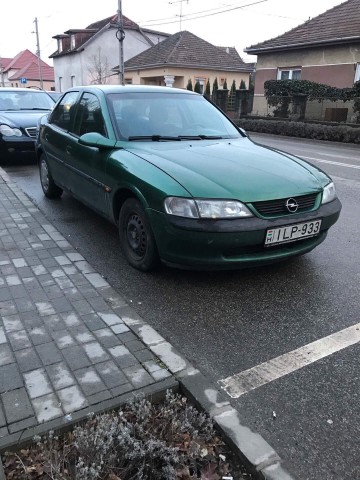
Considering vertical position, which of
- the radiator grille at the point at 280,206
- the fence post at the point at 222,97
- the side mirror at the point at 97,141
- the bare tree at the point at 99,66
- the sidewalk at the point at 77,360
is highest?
the bare tree at the point at 99,66

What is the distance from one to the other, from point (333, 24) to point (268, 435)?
26576mm

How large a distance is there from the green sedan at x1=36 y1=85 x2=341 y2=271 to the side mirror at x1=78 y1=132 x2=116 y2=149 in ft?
0.04

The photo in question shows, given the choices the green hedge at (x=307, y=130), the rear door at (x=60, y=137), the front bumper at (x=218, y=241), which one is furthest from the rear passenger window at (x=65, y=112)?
the green hedge at (x=307, y=130)

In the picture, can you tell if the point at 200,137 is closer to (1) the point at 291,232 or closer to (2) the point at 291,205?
(2) the point at 291,205

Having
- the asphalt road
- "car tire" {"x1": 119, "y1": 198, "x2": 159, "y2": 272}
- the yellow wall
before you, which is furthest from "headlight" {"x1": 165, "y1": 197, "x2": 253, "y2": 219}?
the yellow wall

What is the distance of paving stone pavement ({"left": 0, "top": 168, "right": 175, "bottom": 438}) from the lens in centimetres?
232

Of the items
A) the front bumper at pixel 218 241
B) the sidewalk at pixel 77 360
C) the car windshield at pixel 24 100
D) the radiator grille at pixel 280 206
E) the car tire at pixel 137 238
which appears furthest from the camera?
the car windshield at pixel 24 100

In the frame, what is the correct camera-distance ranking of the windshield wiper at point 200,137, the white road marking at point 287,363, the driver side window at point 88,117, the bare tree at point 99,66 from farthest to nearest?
1. the bare tree at point 99,66
2. the driver side window at point 88,117
3. the windshield wiper at point 200,137
4. the white road marking at point 287,363

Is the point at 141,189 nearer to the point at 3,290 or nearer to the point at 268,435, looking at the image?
the point at 3,290

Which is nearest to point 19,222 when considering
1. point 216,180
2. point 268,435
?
point 216,180

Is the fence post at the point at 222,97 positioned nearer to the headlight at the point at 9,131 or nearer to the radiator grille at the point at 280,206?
the headlight at the point at 9,131

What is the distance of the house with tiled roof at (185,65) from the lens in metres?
36.1

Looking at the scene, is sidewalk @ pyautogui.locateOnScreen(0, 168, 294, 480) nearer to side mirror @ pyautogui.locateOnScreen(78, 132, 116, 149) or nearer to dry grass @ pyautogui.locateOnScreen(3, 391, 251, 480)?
dry grass @ pyautogui.locateOnScreen(3, 391, 251, 480)

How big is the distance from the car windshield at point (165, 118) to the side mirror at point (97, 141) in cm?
15
